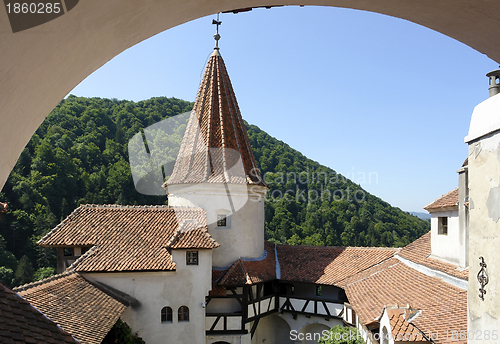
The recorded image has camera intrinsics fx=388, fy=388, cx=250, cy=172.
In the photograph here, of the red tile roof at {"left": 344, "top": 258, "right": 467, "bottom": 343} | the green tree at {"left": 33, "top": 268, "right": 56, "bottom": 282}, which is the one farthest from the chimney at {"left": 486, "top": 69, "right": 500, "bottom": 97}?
the green tree at {"left": 33, "top": 268, "right": 56, "bottom": 282}

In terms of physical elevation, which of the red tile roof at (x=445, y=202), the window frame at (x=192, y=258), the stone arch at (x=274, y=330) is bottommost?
the stone arch at (x=274, y=330)

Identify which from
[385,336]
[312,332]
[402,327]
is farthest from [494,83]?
[312,332]

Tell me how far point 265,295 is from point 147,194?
90.9 feet

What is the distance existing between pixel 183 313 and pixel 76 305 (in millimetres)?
5149

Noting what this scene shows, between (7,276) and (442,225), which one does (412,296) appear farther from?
(7,276)

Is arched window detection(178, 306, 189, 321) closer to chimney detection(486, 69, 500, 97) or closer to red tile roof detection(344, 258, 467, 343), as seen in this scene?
red tile roof detection(344, 258, 467, 343)

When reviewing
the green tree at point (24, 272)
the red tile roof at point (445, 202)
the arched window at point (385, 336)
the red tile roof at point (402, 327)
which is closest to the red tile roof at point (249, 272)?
the arched window at point (385, 336)

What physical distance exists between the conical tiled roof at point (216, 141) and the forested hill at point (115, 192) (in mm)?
17345

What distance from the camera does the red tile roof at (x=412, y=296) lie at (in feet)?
26.7

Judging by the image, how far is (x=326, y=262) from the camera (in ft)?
62.2

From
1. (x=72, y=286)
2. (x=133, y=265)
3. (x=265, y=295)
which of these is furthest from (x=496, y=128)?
(x=265, y=295)

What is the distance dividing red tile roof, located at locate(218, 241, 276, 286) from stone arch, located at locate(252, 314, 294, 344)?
8.05ft

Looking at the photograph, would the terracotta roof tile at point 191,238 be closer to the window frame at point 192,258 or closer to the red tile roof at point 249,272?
the window frame at point 192,258

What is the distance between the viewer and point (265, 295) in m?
18.1
